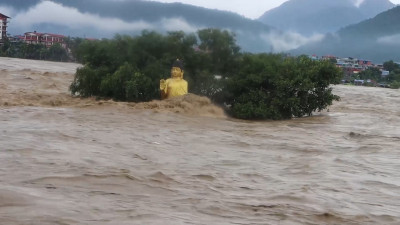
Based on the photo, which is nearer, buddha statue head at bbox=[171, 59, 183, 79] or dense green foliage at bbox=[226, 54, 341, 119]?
buddha statue head at bbox=[171, 59, 183, 79]

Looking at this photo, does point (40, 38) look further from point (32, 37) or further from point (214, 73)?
point (214, 73)

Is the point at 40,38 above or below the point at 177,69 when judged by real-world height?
above

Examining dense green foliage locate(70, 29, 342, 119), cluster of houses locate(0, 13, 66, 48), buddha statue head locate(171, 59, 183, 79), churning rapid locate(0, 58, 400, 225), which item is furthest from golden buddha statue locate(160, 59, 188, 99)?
cluster of houses locate(0, 13, 66, 48)

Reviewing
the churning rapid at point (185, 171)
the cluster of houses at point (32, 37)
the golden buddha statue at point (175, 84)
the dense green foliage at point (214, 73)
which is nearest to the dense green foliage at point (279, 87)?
the dense green foliage at point (214, 73)

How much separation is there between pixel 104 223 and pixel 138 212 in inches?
18.7

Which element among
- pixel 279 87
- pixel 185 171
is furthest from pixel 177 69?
pixel 185 171

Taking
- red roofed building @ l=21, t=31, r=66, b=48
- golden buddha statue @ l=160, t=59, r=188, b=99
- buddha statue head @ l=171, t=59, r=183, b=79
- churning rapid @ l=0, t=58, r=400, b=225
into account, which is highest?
red roofed building @ l=21, t=31, r=66, b=48

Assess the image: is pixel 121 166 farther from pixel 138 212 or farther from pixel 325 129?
pixel 325 129

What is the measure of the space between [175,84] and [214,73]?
1.67 metres

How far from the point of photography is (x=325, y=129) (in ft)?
44.3

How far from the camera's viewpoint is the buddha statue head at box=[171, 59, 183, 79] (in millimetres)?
14879

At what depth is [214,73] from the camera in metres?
16.2

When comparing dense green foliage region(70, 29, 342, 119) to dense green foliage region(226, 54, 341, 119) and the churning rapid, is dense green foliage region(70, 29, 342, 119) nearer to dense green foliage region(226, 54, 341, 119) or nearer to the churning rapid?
dense green foliage region(226, 54, 341, 119)

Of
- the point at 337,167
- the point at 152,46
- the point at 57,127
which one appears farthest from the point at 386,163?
the point at 152,46
